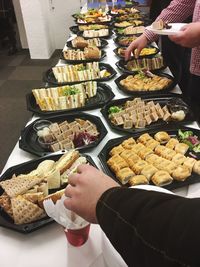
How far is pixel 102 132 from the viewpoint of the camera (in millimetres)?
1201

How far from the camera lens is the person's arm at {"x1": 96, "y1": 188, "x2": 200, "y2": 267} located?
407 millimetres

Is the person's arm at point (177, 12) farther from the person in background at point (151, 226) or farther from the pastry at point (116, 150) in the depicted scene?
the person in background at point (151, 226)

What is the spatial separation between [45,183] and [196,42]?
0.99 meters

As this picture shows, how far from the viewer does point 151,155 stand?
41.2 inches

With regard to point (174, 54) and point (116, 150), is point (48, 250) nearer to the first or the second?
point (116, 150)

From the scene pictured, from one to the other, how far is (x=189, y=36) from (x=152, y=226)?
1.15m

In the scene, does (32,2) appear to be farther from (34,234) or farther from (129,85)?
(34,234)

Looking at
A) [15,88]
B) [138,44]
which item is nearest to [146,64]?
[138,44]

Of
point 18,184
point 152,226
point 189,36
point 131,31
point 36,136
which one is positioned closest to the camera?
point 152,226

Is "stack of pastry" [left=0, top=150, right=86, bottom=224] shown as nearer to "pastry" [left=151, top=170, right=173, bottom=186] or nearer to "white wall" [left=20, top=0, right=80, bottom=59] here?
"pastry" [left=151, top=170, right=173, bottom=186]

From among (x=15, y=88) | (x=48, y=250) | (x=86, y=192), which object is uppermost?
(x=86, y=192)

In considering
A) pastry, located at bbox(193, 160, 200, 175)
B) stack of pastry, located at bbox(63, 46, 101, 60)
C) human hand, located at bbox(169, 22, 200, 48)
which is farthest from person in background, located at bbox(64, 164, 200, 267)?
stack of pastry, located at bbox(63, 46, 101, 60)

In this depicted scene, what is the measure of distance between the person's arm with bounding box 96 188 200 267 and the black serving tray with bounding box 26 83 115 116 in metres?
0.92

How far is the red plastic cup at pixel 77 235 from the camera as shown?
0.71 m
